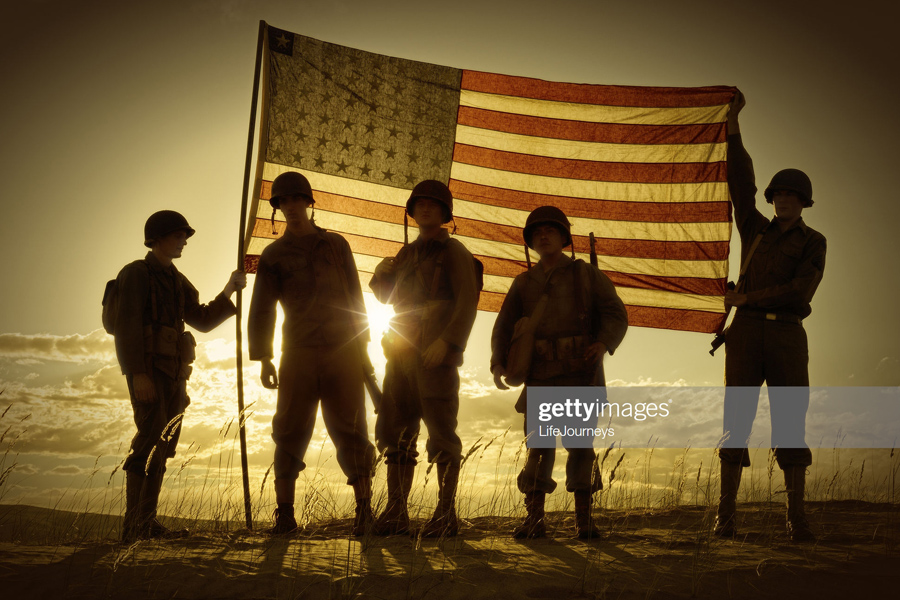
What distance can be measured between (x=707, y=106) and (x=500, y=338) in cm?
393

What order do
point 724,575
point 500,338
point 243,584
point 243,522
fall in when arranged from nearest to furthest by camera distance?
1. point 243,584
2. point 724,575
3. point 500,338
4. point 243,522

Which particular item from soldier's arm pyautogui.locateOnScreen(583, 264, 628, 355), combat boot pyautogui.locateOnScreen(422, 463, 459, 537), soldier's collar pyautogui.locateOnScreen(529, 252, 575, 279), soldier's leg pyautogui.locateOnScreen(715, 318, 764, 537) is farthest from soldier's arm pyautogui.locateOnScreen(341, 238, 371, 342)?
soldier's leg pyautogui.locateOnScreen(715, 318, 764, 537)

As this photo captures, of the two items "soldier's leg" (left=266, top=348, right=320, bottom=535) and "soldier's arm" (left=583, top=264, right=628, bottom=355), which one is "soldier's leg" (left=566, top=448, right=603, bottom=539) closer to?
"soldier's arm" (left=583, top=264, right=628, bottom=355)

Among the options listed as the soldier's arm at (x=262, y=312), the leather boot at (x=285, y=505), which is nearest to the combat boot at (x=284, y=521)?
the leather boot at (x=285, y=505)

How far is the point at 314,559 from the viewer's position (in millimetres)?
3566

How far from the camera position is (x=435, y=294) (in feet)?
15.7

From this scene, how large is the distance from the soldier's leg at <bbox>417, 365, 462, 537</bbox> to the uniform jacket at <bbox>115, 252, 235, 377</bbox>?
186 centimetres

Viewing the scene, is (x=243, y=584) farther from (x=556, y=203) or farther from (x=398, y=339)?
(x=556, y=203)

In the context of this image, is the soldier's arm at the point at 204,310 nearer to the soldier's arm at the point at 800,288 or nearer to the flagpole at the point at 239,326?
the flagpole at the point at 239,326

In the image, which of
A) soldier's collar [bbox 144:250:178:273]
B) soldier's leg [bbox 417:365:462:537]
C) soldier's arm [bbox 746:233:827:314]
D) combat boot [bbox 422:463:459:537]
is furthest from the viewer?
soldier's collar [bbox 144:250:178:273]

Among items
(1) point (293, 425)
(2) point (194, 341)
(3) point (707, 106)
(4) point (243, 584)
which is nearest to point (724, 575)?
(4) point (243, 584)

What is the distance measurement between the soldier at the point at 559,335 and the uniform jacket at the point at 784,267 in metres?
1.05

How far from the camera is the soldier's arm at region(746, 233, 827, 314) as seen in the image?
15.9ft

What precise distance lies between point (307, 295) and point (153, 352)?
1.16m
